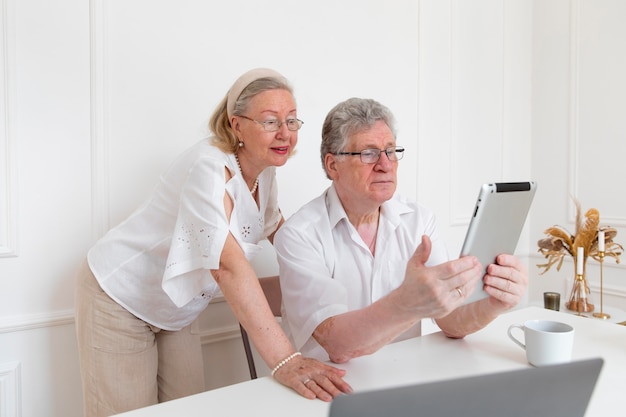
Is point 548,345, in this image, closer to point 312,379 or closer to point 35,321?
point 312,379

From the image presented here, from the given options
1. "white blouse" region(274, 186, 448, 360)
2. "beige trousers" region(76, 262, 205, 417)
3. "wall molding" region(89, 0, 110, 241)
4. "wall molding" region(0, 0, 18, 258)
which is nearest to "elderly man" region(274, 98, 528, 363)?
"white blouse" region(274, 186, 448, 360)

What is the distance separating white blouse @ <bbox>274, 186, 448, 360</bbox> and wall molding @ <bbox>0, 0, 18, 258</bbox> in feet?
3.30

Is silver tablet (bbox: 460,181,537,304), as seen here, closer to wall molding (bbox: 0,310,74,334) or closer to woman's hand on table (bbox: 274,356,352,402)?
woman's hand on table (bbox: 274,356,352,402)

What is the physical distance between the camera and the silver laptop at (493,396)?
17.4 inches

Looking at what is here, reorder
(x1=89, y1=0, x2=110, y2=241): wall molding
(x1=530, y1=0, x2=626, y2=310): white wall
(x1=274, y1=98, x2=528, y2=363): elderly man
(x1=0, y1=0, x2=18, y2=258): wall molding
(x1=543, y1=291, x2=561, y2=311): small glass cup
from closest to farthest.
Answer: (x1=274, y1=98, x2=528, y2=363): elderly man, (x1=0, y1=0, x2=18, y2=258): wall molding, (x1=89, y1=0, x2=110, y2=241): wall molding, (x1=543, y1=291, x2=561, y2=311): small glass cup, (x1=530, y1=0, x2=626, y2=310): white wall

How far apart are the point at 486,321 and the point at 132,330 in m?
1.10

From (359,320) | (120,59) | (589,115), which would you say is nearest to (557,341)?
(359,320)

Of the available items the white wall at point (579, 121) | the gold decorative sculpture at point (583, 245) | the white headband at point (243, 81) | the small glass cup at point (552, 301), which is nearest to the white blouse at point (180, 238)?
the white headband at point (243, 81)

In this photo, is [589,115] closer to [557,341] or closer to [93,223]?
[557,341]

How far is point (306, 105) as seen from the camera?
2.58 m

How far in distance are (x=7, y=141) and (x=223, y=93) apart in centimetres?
89

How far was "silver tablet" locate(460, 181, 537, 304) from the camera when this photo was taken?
0.98 m

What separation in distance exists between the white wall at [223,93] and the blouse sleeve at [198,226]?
2.43 feet

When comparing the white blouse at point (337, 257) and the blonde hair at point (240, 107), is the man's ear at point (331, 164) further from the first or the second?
the blonde hair at point (240, 107)
